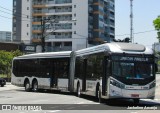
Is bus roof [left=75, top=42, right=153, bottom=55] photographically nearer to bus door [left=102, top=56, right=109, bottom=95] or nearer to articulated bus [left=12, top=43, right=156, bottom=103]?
articulated bus [left=12, top=43, right=156, bottom=103]

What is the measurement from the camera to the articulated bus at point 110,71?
68.1 ft

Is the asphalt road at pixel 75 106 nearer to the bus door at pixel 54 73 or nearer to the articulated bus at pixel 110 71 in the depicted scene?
the articulated bus at pixel 110 71

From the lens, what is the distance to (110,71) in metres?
21.0

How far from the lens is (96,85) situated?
76.7ft

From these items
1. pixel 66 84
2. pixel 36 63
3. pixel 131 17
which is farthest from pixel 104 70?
pixel 131 17

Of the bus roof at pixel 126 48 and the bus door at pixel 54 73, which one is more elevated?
the bus roof at pixel 126 48

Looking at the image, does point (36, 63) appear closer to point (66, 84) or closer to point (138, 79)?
point (66, 84)

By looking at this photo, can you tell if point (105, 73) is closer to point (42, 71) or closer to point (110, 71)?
point (110, 71)

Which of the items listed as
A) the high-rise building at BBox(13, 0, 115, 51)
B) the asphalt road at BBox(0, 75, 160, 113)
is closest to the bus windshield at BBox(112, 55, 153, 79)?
the asphalt road at BBox(0, 75, 160, 113)

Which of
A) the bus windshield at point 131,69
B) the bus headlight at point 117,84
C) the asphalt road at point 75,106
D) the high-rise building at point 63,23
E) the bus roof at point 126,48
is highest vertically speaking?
the high-rise building at point 63,23

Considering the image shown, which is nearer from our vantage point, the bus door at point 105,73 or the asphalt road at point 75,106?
the asphalt road at point 75,106

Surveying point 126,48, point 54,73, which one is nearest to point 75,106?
point 126,48

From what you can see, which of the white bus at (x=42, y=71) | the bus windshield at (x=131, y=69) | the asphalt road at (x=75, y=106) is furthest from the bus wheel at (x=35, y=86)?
the bus windshield at (x=131, y=69)

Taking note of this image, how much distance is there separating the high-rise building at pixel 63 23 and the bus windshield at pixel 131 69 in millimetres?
95473
